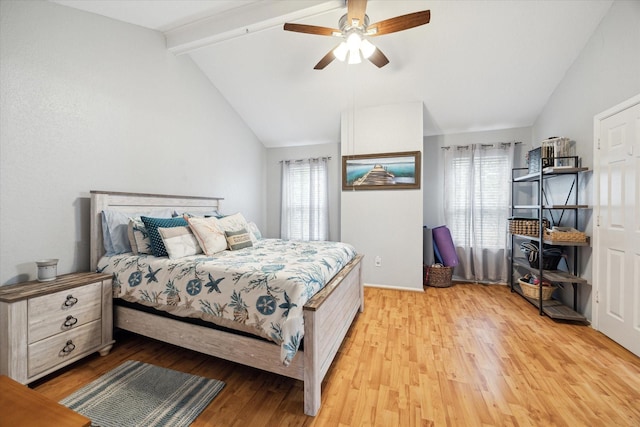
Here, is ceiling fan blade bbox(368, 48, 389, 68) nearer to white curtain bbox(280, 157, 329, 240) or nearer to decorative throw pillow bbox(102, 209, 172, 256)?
white curtain bbox(280, 157, 329, 240)

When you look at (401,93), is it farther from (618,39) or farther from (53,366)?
(53,366)

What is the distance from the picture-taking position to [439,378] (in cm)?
173

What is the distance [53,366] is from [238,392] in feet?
4.37

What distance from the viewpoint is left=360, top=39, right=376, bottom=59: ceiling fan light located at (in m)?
2.17

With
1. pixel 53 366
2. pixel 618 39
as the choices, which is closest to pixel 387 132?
pixel 618 39

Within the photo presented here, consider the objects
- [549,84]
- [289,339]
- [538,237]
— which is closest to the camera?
[289,339]

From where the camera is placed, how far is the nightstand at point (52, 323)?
1537 millimetres

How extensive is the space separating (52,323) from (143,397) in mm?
853

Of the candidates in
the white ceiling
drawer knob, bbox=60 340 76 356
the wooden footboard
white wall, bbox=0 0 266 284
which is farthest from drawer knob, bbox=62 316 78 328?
the white ceiling

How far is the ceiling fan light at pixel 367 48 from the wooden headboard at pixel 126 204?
2.65m

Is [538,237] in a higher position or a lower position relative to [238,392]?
higher

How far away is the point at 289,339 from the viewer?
1.38m

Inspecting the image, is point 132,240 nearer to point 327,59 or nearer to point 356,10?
point 327,59

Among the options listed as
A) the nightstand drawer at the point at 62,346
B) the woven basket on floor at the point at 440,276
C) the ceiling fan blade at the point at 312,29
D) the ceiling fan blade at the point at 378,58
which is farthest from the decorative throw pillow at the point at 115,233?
the woven basket on floor at the point at 440,276
